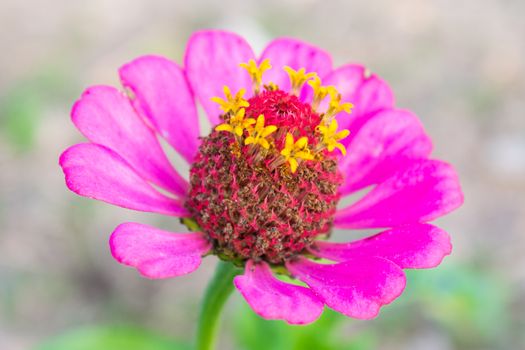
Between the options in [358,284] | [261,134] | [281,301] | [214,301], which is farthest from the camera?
[214,301]

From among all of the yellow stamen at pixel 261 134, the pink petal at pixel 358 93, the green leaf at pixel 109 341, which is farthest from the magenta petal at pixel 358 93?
the green leaf at pixel 109 341

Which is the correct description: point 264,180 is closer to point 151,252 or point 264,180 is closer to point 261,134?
point 261,134

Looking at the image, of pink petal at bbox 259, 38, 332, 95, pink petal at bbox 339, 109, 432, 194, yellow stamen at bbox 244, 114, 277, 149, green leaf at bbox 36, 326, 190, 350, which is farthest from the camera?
green leaf at bbox 36, 326, 190, 350

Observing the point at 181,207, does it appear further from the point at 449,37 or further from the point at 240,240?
the point at 449,37

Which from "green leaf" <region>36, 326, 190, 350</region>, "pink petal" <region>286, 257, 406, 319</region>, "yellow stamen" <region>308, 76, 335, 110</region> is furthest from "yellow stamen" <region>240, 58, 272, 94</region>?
"green leaf" <region>36, 326, 190, 350</region>

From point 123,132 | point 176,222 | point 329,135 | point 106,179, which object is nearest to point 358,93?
point 329,135

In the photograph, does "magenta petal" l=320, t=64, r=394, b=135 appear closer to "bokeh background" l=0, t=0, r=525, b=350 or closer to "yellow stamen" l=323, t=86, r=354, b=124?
"yellow stamen" l=323, t=86, r=354, b=124

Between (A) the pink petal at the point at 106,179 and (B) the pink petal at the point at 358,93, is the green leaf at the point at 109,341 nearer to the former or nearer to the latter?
(A) the pink petal at the point at 106,179
